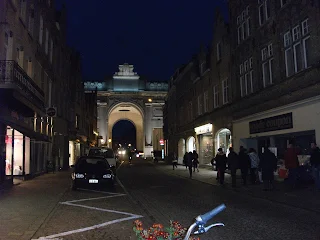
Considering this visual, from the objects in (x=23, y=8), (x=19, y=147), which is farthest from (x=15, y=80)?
(x=23, y=8)

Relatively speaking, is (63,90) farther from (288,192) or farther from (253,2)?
(288,192)

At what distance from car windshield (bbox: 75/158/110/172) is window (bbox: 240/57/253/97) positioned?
10397 millimetres

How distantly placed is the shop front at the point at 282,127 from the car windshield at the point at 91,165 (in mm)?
8790

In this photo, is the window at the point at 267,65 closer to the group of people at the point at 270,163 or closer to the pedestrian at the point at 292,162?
the group of people at the point at 270,163

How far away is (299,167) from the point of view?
14961mm

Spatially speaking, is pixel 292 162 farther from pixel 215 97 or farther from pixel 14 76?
pixel 215 97

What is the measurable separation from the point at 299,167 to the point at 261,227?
332 inches

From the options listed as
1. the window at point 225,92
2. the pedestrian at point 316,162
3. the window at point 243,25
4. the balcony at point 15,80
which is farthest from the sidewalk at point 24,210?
the window at point 243,25

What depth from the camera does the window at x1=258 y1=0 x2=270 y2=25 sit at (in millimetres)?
18828

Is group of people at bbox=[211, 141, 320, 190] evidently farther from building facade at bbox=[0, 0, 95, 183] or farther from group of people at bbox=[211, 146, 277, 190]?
building facade at bbox=[0, 0, 95, 183]

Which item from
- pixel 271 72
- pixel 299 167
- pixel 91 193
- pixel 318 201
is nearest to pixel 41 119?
pixel 91 193

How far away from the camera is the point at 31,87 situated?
18219 mm

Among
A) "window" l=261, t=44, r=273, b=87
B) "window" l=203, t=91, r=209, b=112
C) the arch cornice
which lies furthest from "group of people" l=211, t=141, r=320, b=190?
the arch cornice

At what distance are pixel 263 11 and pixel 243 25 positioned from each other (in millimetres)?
2923
